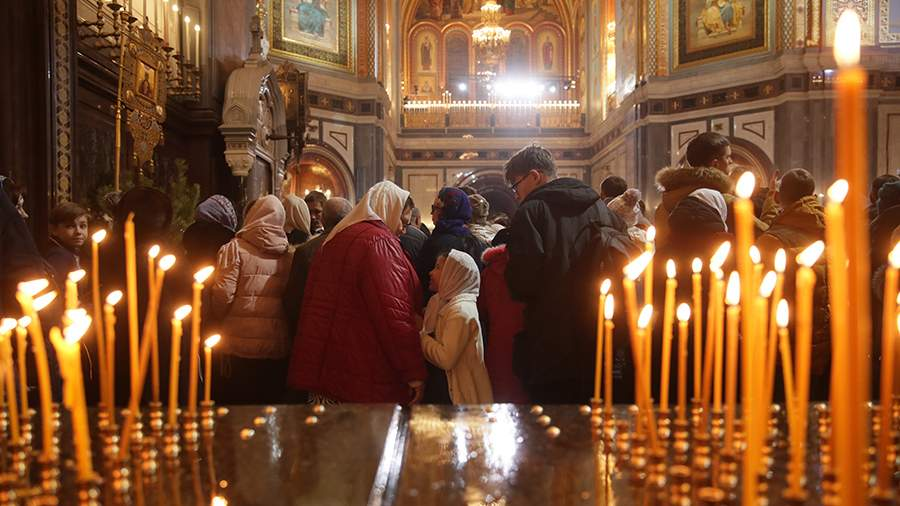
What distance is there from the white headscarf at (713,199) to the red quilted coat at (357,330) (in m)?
1.24

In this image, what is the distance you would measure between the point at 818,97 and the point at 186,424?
47.7ft

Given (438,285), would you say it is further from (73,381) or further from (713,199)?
(73,381)

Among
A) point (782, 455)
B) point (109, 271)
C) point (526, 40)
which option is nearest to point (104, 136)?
point (109, 271)

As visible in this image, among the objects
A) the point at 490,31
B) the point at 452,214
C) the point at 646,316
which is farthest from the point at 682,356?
the point at 490,31

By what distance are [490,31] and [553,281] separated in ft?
61.2

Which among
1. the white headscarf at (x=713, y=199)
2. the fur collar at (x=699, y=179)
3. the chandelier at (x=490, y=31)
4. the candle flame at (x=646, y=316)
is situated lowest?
the candle flame at (x=646, y=316)

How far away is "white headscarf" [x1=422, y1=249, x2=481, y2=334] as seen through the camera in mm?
3477

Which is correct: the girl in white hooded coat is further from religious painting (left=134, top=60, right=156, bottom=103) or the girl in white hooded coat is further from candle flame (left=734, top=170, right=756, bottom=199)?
religious painting (left=134, top=60, right=156, bottom=103)

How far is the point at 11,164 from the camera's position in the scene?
5.21 meters

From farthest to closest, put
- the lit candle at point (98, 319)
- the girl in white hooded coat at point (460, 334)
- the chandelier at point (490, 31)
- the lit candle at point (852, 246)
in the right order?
the chandelier at point (490, 31) < the girl in white hooded coat at point (460, 334) < the lit candle at point (98, 319) < the lit candle at point (852, 246)

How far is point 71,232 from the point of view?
14.1ft

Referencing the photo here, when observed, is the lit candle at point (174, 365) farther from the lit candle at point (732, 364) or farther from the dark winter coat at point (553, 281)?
the dark winter coat at point (553, 281)

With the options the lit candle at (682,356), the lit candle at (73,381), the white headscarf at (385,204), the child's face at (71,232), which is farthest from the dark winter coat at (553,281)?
the child's face at (71,232)

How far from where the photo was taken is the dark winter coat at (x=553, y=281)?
3.28 meters
